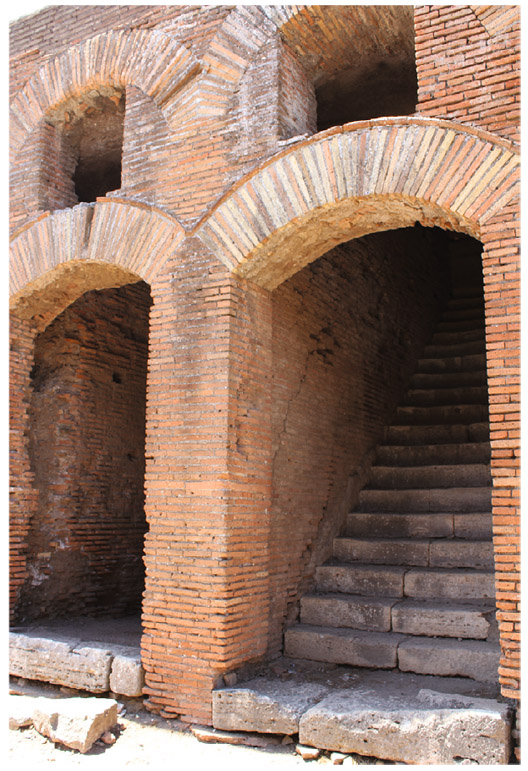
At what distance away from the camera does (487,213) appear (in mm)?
4426

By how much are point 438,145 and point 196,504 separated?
10.3ft

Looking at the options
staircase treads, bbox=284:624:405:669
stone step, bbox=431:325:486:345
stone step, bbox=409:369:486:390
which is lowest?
staircase treads, bbox=284:624:405:669

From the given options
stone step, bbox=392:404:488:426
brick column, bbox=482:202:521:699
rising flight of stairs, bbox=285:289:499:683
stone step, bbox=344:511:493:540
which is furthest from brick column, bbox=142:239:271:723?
stone step, bbox=392:404:488:426

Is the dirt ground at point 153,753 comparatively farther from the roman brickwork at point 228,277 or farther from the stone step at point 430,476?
the stone step at point 430,476

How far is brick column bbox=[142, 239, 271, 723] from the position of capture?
16.5 feet

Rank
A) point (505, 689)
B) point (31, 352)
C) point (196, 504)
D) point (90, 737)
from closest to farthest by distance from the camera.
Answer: point (505, 689), point (90, 737), point (196, 504), point (31, 352)

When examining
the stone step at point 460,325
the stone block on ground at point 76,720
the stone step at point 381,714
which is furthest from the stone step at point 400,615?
the stone step at point 460,325

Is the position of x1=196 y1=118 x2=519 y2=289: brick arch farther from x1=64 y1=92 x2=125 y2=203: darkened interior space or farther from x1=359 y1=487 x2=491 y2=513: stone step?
x1=359 y1=487 x2=491 y2=513: stone step

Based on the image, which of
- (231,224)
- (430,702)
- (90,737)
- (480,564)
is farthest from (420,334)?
(90,737)

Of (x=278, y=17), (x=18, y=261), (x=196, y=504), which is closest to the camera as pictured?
(x=196, y=504)

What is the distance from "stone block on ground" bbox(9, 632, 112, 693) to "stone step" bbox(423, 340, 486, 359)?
250 inches

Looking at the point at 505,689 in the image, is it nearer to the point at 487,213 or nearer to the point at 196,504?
the point at 196,504

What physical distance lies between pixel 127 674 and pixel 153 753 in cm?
78

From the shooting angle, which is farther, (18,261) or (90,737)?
(18,261)
